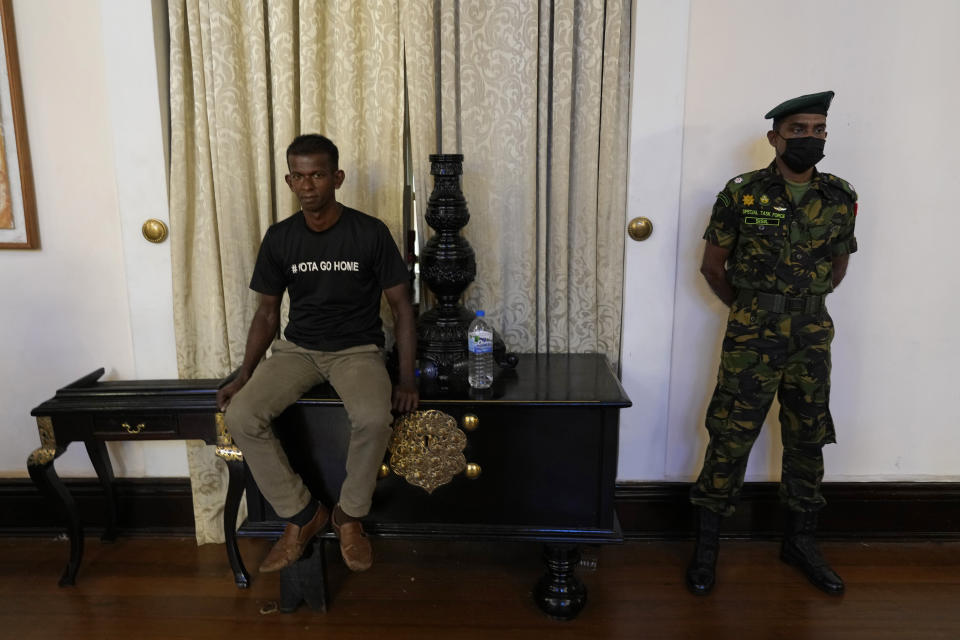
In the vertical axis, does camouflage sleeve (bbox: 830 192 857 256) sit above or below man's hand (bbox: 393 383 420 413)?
above

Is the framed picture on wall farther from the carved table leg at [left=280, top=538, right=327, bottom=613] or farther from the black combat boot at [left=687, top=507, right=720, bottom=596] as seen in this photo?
the black combat boot at [left=687, top=507, right=720, bottom=596]

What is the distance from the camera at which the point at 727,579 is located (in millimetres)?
2703

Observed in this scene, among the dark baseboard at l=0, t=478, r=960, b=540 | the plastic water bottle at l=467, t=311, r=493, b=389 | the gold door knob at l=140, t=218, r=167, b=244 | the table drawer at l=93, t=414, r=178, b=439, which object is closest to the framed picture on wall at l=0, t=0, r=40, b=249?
the gold door knob at l=140, t=218, r=167, b=244

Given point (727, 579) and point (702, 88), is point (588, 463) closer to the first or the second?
point (727, 579)

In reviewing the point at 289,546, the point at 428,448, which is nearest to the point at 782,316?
the point at 428,448

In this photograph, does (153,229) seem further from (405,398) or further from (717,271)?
(717,271)

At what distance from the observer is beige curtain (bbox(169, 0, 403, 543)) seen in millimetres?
2619

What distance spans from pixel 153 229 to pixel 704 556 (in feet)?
8.00

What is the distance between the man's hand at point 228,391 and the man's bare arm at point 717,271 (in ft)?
5.56

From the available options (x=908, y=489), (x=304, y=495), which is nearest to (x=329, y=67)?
(x=304, y=495)

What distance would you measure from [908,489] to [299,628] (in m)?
2.47

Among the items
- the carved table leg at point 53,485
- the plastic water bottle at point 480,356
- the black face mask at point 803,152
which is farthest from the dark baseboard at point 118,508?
the black face mask at point 803,152

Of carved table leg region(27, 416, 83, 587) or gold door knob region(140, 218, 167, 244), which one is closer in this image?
carved table leg region(27, 416, 83, 587)

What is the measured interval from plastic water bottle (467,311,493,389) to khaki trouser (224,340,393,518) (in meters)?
0.30
